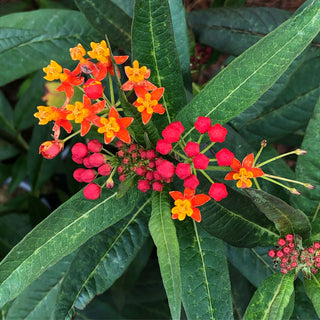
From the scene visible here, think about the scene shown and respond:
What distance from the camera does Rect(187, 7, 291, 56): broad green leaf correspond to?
144cm

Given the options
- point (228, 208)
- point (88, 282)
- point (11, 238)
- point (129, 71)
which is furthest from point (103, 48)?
point (11, 238)

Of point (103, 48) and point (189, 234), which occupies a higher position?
point (103, 48)

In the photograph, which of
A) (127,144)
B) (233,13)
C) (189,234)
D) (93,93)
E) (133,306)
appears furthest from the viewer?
(133,306)

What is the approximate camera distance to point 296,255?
995mm

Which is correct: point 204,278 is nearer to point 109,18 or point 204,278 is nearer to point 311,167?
point 311,167

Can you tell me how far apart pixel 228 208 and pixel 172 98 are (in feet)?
1.02

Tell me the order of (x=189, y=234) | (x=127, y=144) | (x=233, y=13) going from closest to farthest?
(x=127, y=144) < (x=189, y=234) < (x=233, y=13)

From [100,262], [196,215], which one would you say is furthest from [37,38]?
[196,215]

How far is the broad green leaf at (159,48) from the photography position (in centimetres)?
94

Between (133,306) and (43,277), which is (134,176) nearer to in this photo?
(43,277)

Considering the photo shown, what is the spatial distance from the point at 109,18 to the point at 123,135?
20.3 inches

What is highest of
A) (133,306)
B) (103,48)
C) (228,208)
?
(103,48)

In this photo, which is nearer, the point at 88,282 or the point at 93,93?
the point at 93,93

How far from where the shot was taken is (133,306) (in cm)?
182
